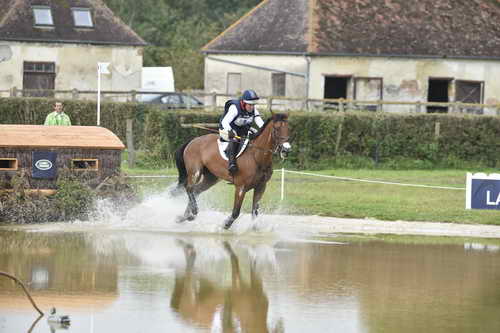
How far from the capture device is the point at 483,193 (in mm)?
21297

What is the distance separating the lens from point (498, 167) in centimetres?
3328

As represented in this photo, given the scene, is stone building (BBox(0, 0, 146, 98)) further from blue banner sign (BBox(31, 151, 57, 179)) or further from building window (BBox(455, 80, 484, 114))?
blue banner sign (BBox(31, 151, 57, 179))

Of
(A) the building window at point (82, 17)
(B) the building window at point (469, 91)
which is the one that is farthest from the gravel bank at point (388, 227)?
(A) the building window at point (82, 17)

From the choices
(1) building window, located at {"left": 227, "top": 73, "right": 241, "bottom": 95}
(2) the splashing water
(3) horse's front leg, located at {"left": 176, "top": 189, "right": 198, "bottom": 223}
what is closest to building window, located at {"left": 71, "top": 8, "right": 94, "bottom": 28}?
(1) building window, located at {"left": 227, "top": 73, "right": 241, "bottom": 95}

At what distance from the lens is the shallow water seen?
1179 centimetres

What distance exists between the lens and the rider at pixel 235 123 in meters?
19.4

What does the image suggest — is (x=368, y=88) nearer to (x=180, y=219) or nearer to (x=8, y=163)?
(x=180, y=219)

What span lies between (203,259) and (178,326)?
16.1ft

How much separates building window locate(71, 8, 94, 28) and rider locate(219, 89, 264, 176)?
3276cm

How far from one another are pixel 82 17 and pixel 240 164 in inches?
1331

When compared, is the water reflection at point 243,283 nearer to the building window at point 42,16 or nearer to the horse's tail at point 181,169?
the horse's tail at point 181,169

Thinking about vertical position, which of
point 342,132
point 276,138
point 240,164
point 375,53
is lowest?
point 342,132

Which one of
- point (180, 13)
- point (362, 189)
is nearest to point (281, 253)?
point (362, 189)

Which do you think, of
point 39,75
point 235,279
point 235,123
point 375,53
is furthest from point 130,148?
Answer: point 39,75
